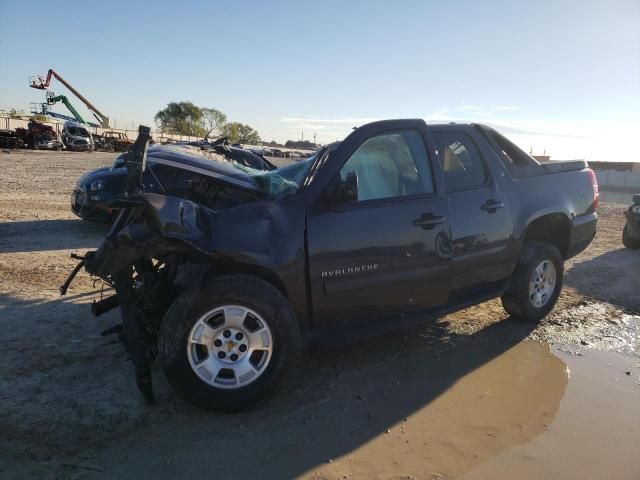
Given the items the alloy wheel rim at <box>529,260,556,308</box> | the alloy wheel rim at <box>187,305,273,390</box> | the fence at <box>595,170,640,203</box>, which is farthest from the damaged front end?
the fence at <box>595,170,640,203</box>

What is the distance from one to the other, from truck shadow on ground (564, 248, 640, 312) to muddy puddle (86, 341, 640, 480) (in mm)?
2301

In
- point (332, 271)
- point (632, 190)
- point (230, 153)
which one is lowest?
point (632, 190)

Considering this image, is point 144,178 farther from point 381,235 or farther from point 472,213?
point 472,213

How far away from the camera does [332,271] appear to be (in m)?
3.43

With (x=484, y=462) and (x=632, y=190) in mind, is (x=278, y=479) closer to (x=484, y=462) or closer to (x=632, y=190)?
(x=484, y=462)

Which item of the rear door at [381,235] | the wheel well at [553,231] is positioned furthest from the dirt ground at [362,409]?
the wheel well at [553,231]

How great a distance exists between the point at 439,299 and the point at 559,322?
1906mm

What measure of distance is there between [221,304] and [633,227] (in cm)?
879

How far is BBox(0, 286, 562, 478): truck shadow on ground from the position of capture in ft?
8.87

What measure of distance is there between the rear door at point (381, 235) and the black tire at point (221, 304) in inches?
13.8

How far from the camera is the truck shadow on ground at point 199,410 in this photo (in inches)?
106

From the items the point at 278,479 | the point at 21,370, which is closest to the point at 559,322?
the point at 278,479

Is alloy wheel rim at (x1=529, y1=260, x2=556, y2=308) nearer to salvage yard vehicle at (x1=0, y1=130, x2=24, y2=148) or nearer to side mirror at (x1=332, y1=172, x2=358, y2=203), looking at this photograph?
side mirror at (x1=332, y1=172, x2=358, y2=203)

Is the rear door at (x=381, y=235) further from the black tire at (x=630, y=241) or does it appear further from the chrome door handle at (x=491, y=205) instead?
Result: the black tire at (x=630, y=241)
